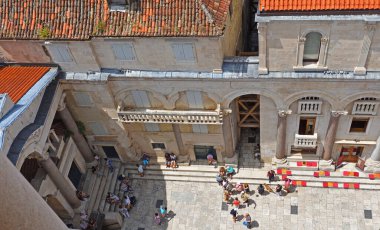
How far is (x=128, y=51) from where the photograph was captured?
30.7 m

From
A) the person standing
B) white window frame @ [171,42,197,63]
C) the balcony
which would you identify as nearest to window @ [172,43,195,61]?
white window frame @ [171,42,197,63]

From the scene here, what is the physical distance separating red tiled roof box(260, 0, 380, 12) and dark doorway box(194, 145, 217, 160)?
54.1 feet

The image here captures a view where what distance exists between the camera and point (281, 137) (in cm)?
3616

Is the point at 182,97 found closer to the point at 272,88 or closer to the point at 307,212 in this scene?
the point at 272,88

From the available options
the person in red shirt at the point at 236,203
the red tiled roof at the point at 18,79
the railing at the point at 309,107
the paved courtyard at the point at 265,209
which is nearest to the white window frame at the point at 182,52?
the railing at the point at 309,107

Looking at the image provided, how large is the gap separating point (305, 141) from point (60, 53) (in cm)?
2082

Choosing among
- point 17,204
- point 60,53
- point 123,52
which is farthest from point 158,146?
point 17,204

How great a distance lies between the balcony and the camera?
112 ft

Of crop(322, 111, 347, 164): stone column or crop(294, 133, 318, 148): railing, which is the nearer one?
crop(322, 111, 347, 164): stone column

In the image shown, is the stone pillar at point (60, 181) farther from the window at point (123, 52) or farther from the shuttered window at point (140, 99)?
the window at point (123, 52)

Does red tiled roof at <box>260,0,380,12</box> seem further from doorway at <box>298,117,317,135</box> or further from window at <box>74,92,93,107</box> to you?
window at <box>74,92,93,107</box>

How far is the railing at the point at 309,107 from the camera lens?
32.4 metres

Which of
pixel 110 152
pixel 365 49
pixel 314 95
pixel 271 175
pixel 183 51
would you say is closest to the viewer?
pixel 365 49

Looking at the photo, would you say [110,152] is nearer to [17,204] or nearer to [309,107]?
[309,107]
